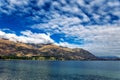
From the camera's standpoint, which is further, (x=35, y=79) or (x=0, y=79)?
(x=35, y=79)

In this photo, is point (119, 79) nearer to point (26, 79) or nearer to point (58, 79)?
point (58, 79)

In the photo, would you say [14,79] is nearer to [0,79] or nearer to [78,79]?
[0,79]

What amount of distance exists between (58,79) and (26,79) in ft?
55.3

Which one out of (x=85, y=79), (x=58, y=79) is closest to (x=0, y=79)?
(x=58, y=79)

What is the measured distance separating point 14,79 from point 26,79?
6159 mm

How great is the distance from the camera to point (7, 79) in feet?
323

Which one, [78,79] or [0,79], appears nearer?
[0,79]

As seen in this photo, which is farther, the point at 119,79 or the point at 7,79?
the point at 119,79

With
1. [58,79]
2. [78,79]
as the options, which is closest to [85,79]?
[78,79]

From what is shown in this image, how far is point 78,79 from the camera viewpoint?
107 metres

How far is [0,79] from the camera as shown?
96.7 meters

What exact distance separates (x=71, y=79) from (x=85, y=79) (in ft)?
27.3

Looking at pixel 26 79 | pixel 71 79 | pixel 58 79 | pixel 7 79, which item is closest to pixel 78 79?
pixel 71 79

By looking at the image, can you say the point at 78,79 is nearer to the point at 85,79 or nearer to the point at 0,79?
the point at 85,79
